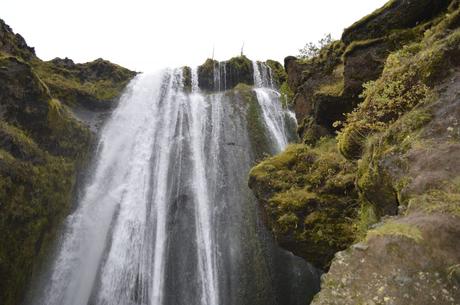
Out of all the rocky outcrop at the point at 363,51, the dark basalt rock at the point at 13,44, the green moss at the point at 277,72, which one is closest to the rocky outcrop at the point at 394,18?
the rocky outcrop at the point at 363,51

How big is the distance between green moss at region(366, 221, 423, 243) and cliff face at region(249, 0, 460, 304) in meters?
0.01

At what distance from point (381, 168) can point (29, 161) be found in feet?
51.0

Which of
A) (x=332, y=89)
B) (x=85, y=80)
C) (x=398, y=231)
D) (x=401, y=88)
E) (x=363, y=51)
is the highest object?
(x=85, y=80)

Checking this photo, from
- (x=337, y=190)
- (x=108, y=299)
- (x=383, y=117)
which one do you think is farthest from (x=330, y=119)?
(x=108, y=299)

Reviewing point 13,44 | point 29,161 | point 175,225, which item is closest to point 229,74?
point 13,44

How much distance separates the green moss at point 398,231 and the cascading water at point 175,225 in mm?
10314

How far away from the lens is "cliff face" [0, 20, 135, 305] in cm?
1481

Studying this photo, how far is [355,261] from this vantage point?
415 cm

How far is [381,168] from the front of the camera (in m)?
6.10

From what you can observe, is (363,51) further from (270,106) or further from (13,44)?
(13,44)

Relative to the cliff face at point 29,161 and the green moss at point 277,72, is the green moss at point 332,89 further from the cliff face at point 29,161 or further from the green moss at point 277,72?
the green moss at point 277,72

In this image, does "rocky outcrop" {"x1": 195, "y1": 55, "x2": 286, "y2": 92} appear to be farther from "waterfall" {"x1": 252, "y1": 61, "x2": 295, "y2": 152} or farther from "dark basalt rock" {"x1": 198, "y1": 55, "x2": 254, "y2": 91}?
"waterfall" {"x1": 252, "y1": 61, "x2": 295, "y2": 152}

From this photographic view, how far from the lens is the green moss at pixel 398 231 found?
3949 mm

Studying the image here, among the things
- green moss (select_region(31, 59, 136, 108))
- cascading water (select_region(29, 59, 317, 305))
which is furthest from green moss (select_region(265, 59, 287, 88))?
green moss (select_region(31, 59, 136, 108))
